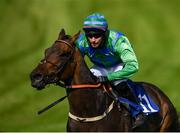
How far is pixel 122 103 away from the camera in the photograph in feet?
33.1

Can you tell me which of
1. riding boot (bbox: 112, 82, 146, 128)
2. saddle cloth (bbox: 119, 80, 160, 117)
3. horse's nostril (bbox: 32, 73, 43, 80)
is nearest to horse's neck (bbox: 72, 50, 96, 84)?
horse's nostril (bbox: 32, 73, 43, 80)

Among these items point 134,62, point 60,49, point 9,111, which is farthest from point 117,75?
point 9,111

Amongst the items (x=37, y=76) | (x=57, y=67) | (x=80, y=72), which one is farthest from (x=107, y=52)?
(x=37, y=76)

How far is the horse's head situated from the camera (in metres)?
9.08

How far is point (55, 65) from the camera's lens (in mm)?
9234

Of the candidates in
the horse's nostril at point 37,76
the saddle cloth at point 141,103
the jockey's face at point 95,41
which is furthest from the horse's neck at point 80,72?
the saddle cloth at point 141,103

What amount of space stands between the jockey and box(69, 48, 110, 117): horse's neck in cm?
22

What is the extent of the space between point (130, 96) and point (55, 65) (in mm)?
1727

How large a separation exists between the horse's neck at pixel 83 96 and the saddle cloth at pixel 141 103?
0.82 meters

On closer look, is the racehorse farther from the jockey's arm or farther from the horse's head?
the jockey's arm

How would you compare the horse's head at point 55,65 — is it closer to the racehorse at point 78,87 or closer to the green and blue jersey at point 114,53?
the racehorse at point 78,87

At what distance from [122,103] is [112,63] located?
67 cm

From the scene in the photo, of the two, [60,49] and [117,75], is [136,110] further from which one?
[60,49]

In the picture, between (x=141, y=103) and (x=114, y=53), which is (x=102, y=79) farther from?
(x=141, y=103)
